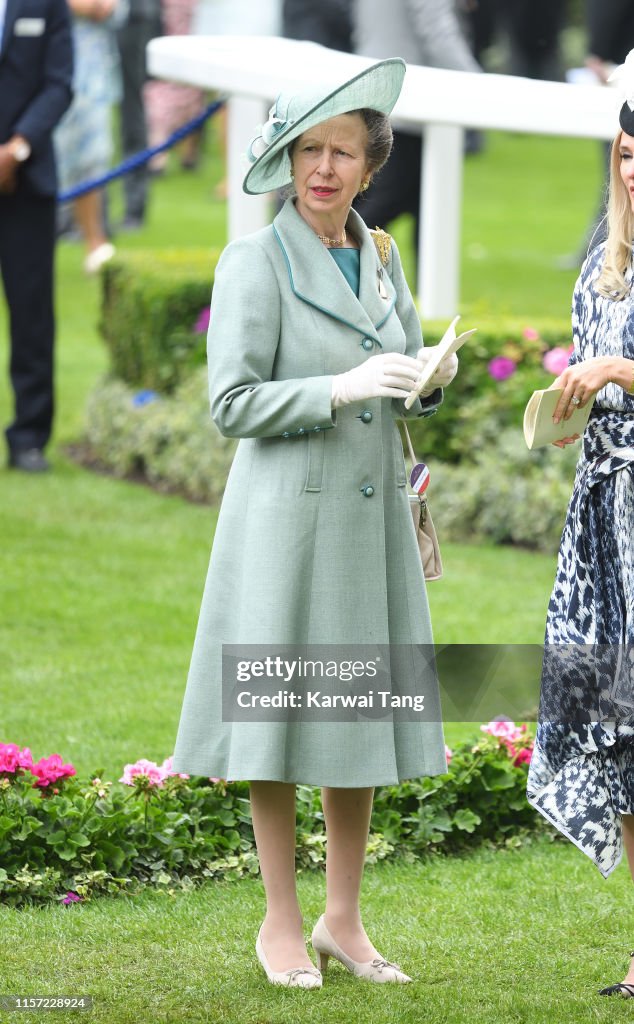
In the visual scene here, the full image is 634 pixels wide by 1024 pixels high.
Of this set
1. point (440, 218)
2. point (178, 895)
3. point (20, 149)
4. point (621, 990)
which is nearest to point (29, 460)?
point (20, 149)

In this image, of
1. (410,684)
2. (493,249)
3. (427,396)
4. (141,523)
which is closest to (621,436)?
(427,396)

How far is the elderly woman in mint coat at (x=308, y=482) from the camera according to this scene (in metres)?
3.40

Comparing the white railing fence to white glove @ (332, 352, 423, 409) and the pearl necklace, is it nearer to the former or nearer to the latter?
the pearl necklace

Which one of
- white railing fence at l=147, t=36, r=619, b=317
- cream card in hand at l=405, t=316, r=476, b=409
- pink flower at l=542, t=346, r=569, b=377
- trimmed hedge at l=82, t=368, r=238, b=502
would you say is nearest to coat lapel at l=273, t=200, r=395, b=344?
cream card in hand at l=405, t=316, r=476, b=409

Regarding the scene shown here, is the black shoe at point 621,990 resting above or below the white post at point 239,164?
below

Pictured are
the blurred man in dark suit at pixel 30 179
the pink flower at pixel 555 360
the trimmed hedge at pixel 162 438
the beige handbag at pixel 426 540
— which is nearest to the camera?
the beige handbag at pixel 426 540

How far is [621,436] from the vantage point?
11.4 ft

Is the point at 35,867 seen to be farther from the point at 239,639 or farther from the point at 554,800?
the point at 554,800

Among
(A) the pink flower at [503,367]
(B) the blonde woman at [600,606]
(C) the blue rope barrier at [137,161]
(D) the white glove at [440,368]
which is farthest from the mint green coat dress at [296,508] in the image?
(C) the blue rope barrier at [137,161]

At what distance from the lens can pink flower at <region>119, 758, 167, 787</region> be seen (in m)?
4.37

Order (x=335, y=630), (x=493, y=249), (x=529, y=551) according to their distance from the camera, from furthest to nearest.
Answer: (x=493, y=249) → (x=529, y=551) → (x=335, y=630)

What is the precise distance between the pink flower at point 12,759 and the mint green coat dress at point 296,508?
3.02 feet

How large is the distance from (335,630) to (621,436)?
66 cm

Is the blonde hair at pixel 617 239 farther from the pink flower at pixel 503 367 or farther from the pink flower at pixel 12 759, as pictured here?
the pink flower at pixel 503 367
